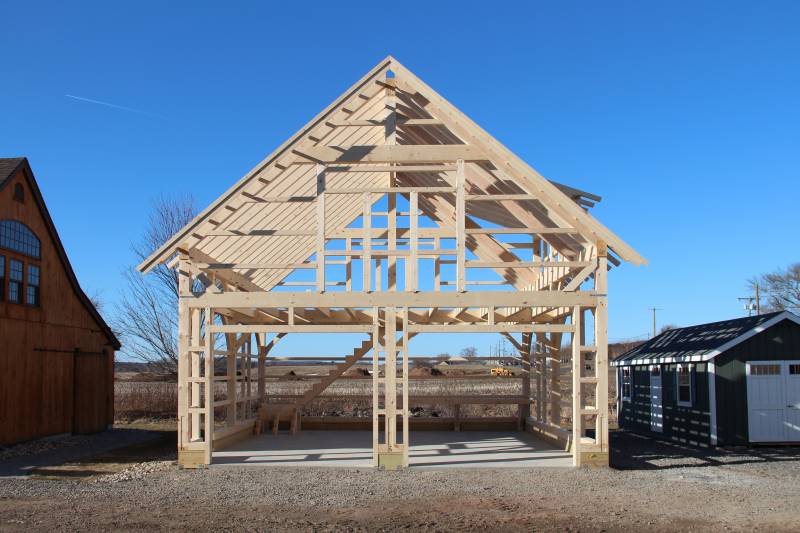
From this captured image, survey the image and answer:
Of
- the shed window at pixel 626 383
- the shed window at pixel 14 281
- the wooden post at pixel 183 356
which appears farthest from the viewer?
the shed window at pixel 626 383

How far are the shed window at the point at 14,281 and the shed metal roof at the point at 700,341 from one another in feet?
48.7

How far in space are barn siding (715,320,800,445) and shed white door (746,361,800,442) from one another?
13 cm

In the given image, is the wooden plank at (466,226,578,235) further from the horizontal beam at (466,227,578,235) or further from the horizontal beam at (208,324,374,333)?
the horizontal beam at (208,324,374,333)

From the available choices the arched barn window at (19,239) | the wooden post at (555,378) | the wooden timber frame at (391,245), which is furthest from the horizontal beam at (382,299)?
the arched barn window at (19,239)

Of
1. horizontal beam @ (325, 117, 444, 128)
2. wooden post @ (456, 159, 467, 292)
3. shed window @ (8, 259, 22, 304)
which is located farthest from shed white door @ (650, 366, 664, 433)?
shed window @ (8, 259, 22, 304)

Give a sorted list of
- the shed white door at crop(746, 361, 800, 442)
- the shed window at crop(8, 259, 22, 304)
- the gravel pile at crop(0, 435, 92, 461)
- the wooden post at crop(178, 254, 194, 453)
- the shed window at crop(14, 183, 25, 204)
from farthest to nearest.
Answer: the shed window at crop(14, 183, 25, 204) < the shed window at crop(8, 259, 22, 304) < the shed white door at crop(746, 361, 800, 442) < the gravel pile at crop(0, 435, 92, 461) < the wooden post at crop(178, 254, 194, 453)

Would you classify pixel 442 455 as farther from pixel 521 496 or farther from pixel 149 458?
pixel 149 458

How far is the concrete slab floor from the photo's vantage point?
1353 centimetres

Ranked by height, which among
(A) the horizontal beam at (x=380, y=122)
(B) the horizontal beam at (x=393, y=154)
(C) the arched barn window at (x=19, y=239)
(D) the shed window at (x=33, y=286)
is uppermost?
(A) the horizontal beam at (x=380, y=122)

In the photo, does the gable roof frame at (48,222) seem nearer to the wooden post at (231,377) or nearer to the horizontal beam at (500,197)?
the wooden post at (231,377)

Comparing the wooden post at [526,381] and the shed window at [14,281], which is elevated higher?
the shed window at [14,281]

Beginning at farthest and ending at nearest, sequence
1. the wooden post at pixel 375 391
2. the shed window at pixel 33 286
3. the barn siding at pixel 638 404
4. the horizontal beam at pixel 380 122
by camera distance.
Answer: the barn siding at pixel 638 404 → the shed window at pixel 33 286 → the horizontal beam at pixel 380 122 → the wooden post at pixel 375 391

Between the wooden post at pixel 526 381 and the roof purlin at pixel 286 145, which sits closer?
the roof purlin at pixel 286 145

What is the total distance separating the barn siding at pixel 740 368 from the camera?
640 inches
